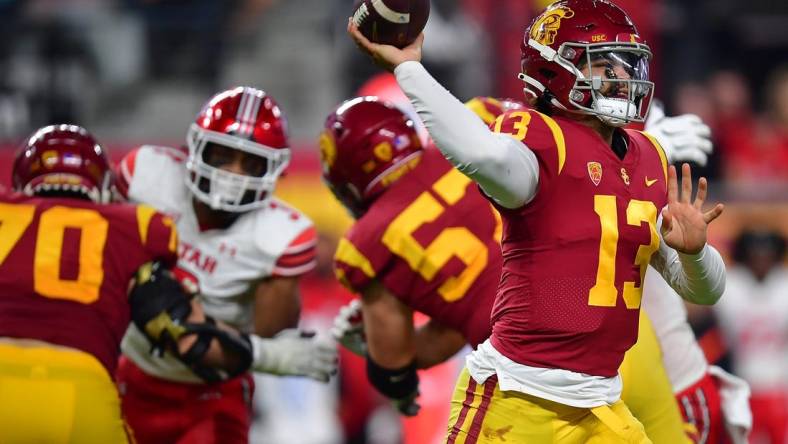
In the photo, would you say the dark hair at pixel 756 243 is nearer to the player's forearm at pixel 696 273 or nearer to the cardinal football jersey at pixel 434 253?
the cardinal football jersey at pixel 434 253

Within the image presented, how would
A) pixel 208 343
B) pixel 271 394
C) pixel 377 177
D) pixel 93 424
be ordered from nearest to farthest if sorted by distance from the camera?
pixel 93 424 < pixel 208 343 < pixel 377 177 < pixel 271 394

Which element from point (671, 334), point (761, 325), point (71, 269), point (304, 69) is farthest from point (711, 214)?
point (304, 69)

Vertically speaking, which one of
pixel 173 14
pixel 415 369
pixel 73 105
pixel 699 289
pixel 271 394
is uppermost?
pixel 699 289

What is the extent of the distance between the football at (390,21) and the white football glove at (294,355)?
58.3 inches

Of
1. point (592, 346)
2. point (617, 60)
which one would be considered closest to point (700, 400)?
point (592, 346)

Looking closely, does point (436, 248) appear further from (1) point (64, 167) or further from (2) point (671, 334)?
(1) point (64, 167)

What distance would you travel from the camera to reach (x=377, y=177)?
4051 millimetres

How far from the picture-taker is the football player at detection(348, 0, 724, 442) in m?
2.88

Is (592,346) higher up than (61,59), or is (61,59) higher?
(592,346)

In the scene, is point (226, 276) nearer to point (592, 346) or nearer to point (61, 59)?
point (592, 346)

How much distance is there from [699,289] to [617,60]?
59 centimetres

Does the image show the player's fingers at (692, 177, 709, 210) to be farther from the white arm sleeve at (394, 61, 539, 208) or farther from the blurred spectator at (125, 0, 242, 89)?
the blurred spectator at (125, 0, 242, 89)

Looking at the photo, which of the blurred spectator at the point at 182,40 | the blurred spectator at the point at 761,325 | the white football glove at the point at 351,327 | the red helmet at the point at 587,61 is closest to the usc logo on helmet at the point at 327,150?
the white football glove at the point at 351,327

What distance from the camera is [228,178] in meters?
4.14
